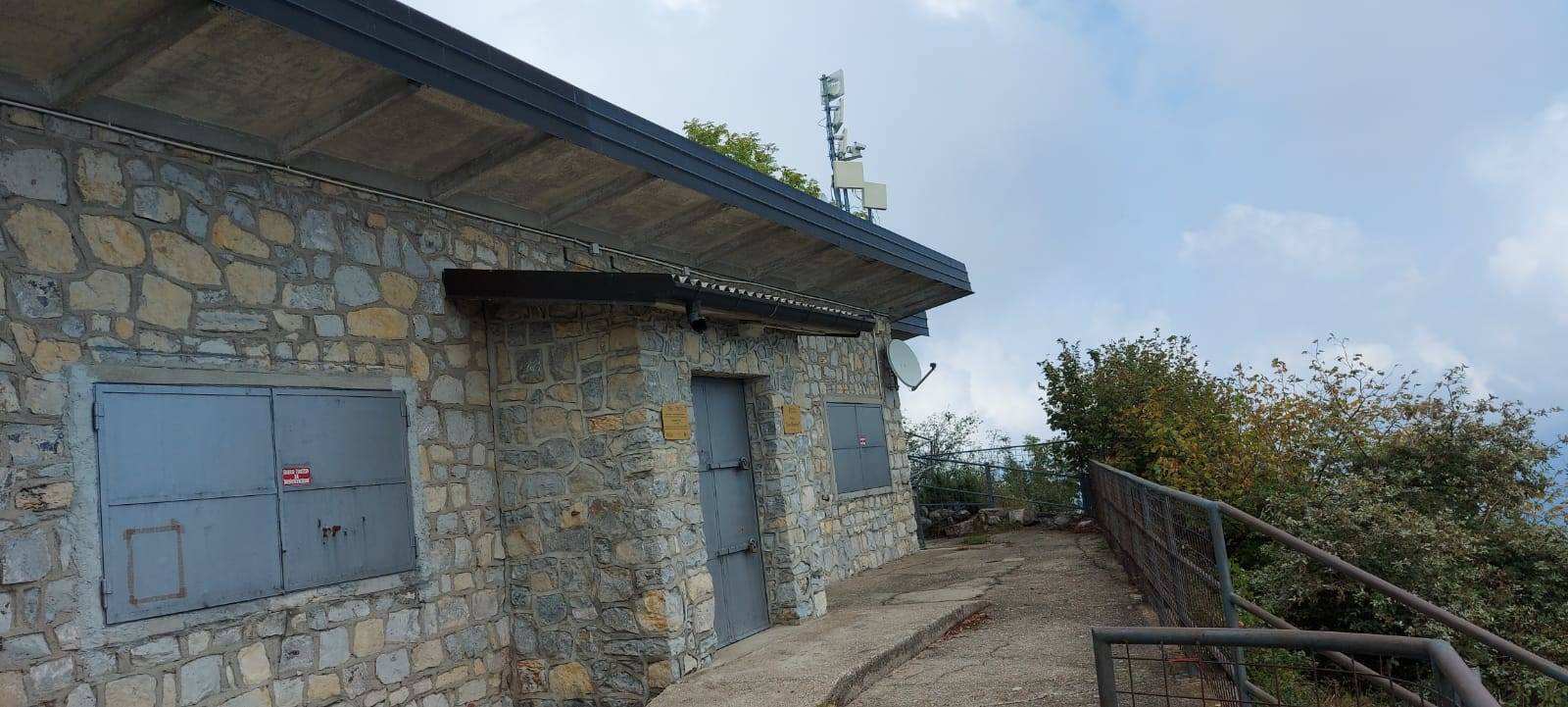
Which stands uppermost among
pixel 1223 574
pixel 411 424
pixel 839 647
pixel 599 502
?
pixel 411 424

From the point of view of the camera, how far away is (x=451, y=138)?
589 cm

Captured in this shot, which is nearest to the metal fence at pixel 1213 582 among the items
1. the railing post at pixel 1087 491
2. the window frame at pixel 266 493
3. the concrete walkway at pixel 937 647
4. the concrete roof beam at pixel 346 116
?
the concrete walkway at pixel 937 647

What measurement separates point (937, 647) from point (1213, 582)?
2.52 m

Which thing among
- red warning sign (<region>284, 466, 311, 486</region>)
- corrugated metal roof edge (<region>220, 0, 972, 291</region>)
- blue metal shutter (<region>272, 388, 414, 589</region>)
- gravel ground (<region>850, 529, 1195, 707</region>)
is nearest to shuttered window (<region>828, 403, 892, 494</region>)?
gravel ground (<region>850, 529, 1195, 707</region>)

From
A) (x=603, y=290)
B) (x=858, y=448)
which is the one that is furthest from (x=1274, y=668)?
(x=858, y=448)

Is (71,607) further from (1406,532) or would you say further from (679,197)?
(1406,532)

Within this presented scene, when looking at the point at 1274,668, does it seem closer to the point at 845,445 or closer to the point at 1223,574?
the point at 1223,574

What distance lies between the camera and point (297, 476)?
525 centimetres

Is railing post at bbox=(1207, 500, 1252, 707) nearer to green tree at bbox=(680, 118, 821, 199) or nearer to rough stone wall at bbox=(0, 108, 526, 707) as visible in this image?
rough stone wall at bbox=(0, 108, 526, 707)

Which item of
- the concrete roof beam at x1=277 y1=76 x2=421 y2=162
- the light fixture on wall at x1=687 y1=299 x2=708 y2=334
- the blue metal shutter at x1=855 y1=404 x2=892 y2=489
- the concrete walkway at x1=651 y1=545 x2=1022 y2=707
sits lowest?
the concrete walkway at x1=651 y1=545 x2=1022 y2=707

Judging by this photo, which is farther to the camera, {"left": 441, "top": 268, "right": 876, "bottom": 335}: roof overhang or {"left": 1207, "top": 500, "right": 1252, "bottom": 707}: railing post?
{"left": 441, "top": 268, "right": 876, "bottom": 335}: roof overhang

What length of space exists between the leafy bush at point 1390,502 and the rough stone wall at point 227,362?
5643mm

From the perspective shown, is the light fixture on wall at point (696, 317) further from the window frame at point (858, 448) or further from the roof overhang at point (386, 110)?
the window frame at point (858, 448)

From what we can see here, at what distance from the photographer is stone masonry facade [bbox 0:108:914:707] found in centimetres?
424
